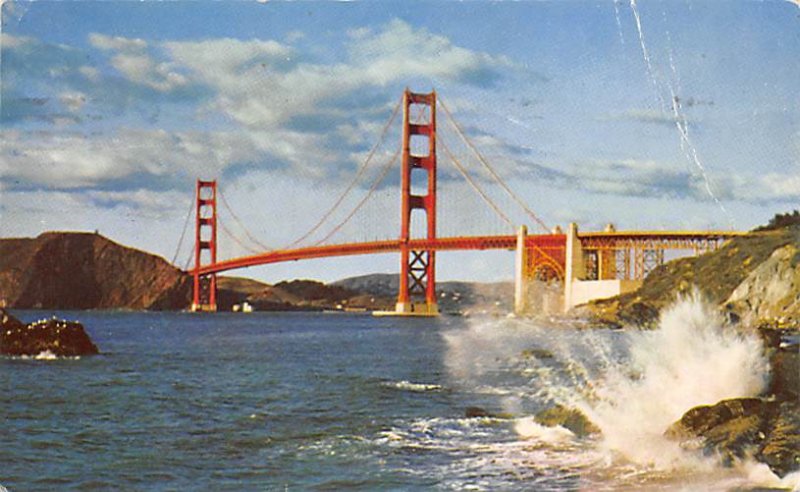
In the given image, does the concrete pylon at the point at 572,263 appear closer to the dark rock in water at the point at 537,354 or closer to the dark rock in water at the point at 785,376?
the dark rock in water at the point at 537,354

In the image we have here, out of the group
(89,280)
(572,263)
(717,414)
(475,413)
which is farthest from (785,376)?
(89,280)

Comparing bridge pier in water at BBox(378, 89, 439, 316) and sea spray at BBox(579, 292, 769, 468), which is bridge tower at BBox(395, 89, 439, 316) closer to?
bridge pier in water at BBox(378, 89, 439, 316)

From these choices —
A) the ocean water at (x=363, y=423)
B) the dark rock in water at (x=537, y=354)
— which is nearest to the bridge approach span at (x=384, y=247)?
the dark rock in water at (x=537, y=354)

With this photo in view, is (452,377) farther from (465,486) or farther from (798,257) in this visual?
(465,486)

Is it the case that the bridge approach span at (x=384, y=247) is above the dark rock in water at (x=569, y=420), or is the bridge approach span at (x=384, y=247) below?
above

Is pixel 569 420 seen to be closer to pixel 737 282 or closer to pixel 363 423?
pixel 363 423

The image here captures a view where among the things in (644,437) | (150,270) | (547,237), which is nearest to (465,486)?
(644,437)
